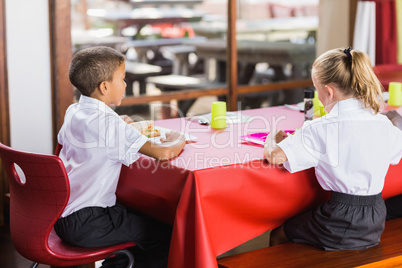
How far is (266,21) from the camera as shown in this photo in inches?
213

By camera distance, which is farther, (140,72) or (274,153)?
(140,72)

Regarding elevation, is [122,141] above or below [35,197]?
above

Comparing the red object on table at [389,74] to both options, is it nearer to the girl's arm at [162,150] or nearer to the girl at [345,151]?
the girl at [345,151]

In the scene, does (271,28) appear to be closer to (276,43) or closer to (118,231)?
(276,43)

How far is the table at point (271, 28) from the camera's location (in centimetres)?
516

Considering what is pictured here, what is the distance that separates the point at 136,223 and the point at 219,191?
0.38 meters

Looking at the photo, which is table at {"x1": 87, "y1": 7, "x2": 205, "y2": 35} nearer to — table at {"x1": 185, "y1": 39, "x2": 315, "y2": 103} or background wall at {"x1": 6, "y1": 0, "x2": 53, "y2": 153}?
table at {"x1": 185, "y1": 39, "x2": 315, "y2": 103}

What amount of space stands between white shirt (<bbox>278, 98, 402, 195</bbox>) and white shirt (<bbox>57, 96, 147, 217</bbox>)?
0.55m

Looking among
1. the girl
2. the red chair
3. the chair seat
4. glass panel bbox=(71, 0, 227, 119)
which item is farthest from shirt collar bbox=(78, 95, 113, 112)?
glass panel bbox=(71, 0, 227, 119)

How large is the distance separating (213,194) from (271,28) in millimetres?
3606

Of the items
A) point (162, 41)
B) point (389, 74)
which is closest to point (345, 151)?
point (389, 74)

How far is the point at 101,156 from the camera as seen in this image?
2189mm

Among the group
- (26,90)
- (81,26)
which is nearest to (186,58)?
(81,26)

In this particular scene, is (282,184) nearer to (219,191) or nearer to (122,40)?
(219,191)
